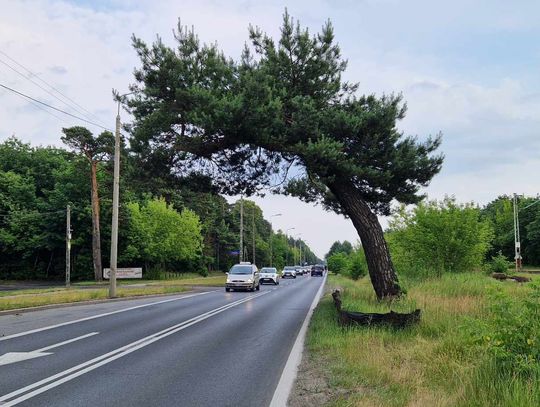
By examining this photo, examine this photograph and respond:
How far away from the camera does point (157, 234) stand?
196 feet

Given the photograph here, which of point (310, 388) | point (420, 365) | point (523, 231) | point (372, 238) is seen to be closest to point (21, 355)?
point (310, 388)

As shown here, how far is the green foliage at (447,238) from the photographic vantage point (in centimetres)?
2119

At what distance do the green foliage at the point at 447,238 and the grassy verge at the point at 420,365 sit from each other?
971cm

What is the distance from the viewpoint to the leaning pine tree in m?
13.0

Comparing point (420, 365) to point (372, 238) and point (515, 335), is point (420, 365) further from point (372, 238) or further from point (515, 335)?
point (372, 238)

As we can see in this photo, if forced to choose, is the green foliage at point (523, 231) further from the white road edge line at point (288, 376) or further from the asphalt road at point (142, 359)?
the white road edge line at point (288, 376)

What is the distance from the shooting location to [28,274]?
199 ft

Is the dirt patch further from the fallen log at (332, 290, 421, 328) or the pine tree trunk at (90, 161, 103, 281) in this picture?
the pine tree trunk at (90, 161, 103, 281)

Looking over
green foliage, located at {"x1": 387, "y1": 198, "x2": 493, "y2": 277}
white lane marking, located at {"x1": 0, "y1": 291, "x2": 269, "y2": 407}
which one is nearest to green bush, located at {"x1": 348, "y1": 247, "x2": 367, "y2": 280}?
green foliage, located at {"x1": 387, "y1": 198, "x2": 493, "y2": 277}

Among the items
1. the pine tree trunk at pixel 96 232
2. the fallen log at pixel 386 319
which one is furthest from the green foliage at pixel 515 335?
the pine tree trunk at pixel 96 232

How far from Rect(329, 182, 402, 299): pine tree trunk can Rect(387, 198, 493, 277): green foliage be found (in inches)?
234

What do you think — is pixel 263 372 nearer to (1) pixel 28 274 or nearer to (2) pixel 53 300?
(2) pixel 53 300

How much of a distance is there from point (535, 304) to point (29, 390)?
6.66 metres

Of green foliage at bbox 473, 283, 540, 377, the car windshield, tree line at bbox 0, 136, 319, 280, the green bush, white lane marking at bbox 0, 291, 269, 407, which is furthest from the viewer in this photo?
tree line at bbox 0, 136, 319, 280
